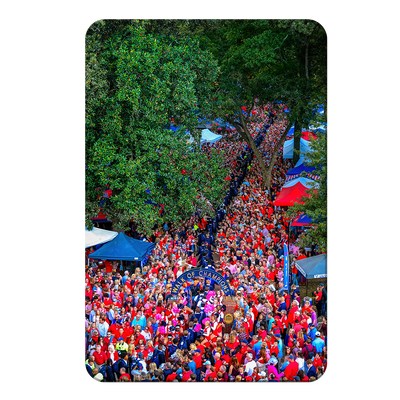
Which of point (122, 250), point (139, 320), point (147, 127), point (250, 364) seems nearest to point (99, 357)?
point (250, 364)

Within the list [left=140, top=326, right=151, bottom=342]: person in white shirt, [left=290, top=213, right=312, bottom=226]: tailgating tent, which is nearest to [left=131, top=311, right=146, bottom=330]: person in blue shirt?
[left=140, top=326, right=151, bottom=342]: person in white shirt

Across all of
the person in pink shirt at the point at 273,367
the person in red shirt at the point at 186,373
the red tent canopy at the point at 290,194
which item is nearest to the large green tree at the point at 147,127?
the red tent canopy at the point at 290,194

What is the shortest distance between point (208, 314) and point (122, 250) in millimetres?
5231

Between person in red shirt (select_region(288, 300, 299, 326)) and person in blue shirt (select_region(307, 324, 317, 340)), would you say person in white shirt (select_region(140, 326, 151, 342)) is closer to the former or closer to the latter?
person in red shirt (select_region(288, 300, 299, 326))

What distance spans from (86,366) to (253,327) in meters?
5.77

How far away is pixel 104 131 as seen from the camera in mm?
17984

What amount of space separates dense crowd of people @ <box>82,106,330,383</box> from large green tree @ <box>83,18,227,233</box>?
6.08 feet

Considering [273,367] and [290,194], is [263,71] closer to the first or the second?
[290,194]

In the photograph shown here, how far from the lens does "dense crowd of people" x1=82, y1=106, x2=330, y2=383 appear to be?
1115 centimetres

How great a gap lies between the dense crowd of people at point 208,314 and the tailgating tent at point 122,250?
615 millimetres

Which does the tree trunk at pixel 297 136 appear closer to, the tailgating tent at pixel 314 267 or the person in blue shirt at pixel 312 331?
the tailgating tent at pixel 314 267

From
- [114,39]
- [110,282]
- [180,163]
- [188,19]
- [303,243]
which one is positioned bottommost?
[110,282]

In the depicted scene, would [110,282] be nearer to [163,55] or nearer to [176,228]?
[176,228]

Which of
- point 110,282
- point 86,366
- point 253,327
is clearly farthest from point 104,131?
point 86,366
